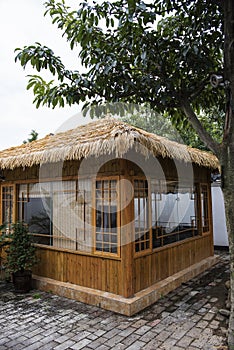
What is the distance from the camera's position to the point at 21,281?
5.22 metres

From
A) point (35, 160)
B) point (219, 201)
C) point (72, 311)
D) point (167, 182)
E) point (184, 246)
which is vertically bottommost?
point (72, 311)

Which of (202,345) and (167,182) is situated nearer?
(202,345)

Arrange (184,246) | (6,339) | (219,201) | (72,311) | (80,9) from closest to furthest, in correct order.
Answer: (80,9), (6,339), (72,311), (184,246), (219,201)

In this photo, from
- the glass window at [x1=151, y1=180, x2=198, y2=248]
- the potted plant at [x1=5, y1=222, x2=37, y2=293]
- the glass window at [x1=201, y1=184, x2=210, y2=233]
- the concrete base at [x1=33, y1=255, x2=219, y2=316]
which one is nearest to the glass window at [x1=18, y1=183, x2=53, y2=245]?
the potted plant at [x1=5, y1=222, x2=37, y2=293]

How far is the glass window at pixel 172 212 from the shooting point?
18.2 ft

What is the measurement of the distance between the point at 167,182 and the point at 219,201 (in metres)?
4.41

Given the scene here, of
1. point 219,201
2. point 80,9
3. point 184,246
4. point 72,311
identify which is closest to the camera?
point 80,9

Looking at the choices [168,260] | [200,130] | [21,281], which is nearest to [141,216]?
[168,260]

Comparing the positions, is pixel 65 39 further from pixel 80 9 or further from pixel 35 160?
pixel 35 160

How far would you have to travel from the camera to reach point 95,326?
383 cm

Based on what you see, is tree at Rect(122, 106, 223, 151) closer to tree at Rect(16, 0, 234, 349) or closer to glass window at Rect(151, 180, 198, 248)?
glass window at Rect(151, 180, 198, 248)

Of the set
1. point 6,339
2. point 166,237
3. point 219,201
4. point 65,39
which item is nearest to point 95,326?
point 6,339

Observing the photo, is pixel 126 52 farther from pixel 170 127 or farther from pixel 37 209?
pixel 170 127

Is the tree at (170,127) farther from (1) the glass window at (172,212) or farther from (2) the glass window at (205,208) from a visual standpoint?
(1) the glass window at (172,212)
